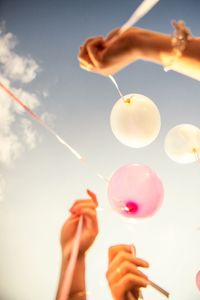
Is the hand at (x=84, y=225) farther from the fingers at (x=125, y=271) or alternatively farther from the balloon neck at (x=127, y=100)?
the balloon neck at (x=127, y=100)

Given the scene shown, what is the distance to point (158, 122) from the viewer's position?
5.72ft

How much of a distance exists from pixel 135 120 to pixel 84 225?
759 millimetres

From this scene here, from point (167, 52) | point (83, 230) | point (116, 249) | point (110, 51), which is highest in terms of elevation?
point (110, 51)

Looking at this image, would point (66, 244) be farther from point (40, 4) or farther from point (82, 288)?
point (40, 4)

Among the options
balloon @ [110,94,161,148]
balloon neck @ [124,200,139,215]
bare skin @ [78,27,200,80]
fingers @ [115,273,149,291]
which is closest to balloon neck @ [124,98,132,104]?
balloon @ [110,94,161,148]

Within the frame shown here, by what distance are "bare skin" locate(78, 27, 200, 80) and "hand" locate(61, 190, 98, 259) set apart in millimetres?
602

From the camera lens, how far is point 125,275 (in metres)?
0.94

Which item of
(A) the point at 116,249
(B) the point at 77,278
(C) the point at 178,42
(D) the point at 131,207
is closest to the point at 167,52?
(C) the point at 178,42

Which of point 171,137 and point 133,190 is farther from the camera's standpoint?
point 171,137

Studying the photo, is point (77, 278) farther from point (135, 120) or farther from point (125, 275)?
point (135, 120)

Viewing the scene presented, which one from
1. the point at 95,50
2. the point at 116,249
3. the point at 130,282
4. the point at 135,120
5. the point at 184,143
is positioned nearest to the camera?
the point at 130,282

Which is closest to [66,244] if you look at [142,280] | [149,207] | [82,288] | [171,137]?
[82,288]

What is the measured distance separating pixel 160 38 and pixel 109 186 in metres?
0.70

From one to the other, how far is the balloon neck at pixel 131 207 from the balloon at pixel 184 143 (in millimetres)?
772
